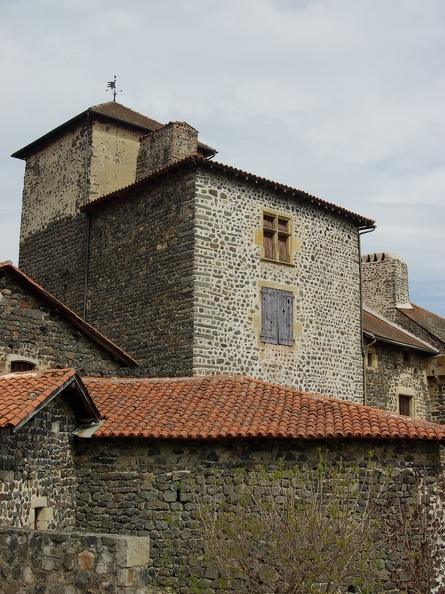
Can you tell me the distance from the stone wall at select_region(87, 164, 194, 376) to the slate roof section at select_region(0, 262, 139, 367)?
0.79 metres

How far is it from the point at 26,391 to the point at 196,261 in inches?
248

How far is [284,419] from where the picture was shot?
11.3 metres

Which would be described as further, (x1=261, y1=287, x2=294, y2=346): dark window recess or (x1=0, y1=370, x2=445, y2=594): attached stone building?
(x1=261, y1=287, x2=294, y2=346): dark window recess

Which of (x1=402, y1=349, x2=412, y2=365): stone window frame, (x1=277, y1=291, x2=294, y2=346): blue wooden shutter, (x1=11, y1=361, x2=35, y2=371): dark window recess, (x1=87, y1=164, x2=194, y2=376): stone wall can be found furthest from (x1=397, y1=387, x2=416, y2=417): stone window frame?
(x1=11, y1=361, x2=35, y2=371): dark window recess

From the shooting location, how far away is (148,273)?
55.9 ft

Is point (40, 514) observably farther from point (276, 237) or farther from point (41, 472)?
point (276, 237)

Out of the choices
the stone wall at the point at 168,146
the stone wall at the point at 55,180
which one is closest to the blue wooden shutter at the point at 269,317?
the stone wall at the point at 168,146

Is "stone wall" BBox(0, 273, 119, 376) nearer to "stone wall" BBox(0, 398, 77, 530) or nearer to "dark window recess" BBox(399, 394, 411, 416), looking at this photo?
"stone wall" BBox(0, 398, 77, 530)

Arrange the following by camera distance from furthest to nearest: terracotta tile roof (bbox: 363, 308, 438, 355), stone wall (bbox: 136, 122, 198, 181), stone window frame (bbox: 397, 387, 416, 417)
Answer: stone window frame (bbox: 397, 387, 416, 417), terracotta tile roof (bbox: 363, 308, 438, 355), stone wall (bbox: 136, 122, 198, 181)

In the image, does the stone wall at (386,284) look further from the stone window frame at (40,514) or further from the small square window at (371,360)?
the stone window frame at (40,514)

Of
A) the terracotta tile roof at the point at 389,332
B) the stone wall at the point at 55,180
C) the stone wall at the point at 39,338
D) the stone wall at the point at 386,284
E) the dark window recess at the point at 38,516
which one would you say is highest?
the stone wall at the point at 55,180

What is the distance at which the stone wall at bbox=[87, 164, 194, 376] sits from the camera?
1595 centimetres

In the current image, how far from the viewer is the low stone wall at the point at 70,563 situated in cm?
610

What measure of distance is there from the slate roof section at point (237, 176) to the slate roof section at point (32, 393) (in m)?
6.59
